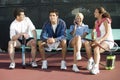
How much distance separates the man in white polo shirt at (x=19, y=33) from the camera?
7.75 meters

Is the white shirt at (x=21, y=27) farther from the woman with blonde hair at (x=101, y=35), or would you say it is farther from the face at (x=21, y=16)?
the woman with blonde hair at (x=101, y=35)

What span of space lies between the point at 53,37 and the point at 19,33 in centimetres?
64

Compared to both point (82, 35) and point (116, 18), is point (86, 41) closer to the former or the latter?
point (82, 35)

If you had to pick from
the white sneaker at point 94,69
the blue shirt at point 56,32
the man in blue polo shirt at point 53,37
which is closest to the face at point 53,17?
the man in blue polo shirt at point 53,37

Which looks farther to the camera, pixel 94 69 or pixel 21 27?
pixel 21 27

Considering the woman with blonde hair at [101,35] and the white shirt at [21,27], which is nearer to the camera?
the woman with blonde hair at [101,35]

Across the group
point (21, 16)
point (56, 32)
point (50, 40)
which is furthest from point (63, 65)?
point (21, 16)

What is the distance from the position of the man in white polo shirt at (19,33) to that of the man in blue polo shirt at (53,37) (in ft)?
0.66

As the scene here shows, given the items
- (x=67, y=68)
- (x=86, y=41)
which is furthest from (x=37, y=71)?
(x=86, y=41)

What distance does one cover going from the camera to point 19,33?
25.7 feet

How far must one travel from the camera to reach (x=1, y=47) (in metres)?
9.64

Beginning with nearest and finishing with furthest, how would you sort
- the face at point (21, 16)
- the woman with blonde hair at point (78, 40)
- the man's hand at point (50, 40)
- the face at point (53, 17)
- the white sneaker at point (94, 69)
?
the white sneaker at point (94, 69)
the woman with blonde hair at point (78, 40)
the man's hand at point (50, 40)
the face at point (53, 17)
the face at point (21, 16)

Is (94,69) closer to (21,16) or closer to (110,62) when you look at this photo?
(110,62)

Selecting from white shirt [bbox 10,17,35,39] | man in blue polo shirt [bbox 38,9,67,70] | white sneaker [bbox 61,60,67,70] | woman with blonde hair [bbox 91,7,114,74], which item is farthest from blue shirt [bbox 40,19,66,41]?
woman with blonde hair [bbox 91,7,114,74]
